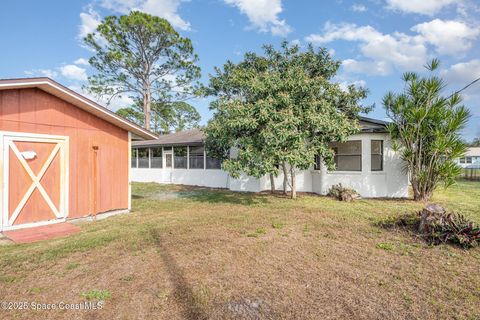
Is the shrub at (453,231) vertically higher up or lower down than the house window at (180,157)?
lower down

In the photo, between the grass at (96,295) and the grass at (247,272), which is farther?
the grass at (96,295)

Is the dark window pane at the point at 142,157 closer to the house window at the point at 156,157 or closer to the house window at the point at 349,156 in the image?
the house window at the point at 156,157

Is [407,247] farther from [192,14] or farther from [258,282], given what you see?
[192,14]

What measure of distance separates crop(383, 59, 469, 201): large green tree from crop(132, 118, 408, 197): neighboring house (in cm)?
81

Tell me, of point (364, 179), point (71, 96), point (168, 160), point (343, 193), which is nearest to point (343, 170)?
point (364, 179)

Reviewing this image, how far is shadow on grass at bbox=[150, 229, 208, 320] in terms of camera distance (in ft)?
9.10

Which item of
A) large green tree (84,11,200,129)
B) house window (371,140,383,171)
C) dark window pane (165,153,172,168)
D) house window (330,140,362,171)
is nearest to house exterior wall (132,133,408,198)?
house window (371,140,383,171)

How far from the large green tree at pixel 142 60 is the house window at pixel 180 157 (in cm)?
886

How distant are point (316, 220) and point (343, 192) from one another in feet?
12.8

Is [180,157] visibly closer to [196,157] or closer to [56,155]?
[196,157]

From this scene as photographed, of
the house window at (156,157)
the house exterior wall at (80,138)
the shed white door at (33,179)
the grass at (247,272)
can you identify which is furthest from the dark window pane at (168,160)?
the grass at (247,272)

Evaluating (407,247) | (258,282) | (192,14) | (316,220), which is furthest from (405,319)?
(192,14)

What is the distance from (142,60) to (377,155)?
20.0 metres

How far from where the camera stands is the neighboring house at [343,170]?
10.9m
